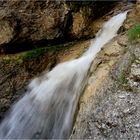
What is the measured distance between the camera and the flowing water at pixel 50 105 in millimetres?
7987

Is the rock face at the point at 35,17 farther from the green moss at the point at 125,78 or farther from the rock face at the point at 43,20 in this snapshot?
the green moss at the point at 125,78

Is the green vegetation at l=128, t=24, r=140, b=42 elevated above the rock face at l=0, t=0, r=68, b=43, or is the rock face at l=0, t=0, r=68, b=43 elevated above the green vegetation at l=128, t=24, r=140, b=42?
the green vegetation at l=128, t=24, r=140, b=42

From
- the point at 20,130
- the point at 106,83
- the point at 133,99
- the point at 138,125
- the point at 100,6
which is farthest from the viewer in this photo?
the point at 100,6

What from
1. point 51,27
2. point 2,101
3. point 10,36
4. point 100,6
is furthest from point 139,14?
point 2,101

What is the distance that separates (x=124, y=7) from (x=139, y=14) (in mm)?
2150

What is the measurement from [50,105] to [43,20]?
355cm

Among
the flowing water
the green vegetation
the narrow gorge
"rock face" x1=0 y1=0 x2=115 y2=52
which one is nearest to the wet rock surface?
the narrow gorge

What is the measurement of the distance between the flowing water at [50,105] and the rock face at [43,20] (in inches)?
60.6

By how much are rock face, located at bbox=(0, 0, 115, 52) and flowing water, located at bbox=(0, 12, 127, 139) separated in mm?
1540

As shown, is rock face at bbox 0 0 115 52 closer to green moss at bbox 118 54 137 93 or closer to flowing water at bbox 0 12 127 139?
flowing water at bbox 0 12 127 139

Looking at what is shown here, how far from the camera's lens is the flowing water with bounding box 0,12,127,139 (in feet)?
26.2

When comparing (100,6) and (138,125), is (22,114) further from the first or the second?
(100,6)

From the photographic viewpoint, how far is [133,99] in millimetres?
6145

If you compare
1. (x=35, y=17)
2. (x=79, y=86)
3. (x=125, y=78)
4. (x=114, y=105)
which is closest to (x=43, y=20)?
(x=35, y=17)
